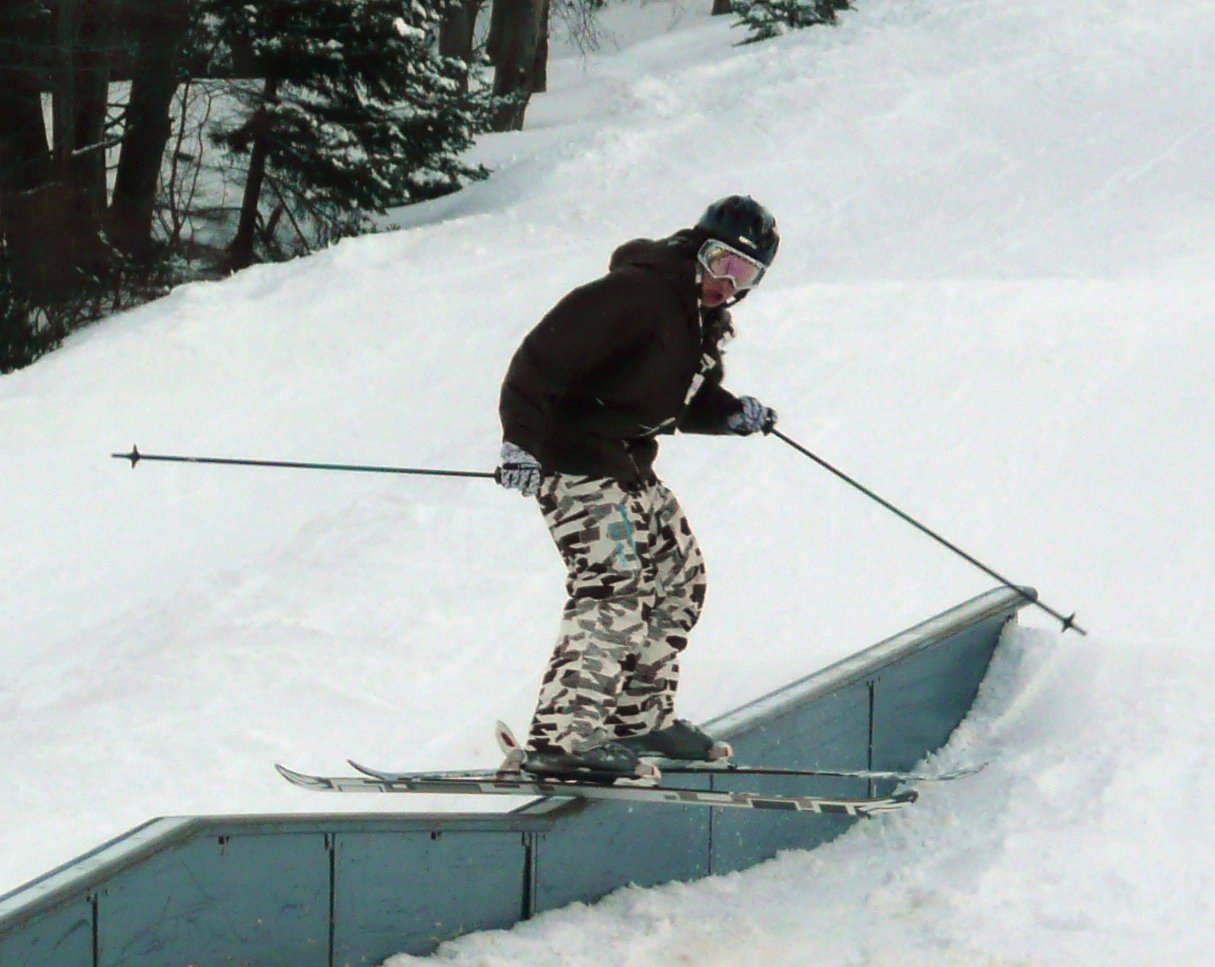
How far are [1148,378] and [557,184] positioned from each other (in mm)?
6737

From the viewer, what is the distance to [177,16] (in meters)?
15.2

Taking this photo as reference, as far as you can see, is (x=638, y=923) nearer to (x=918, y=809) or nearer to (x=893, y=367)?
(x=918, y=809)

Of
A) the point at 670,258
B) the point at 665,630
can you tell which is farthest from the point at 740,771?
the point at 670,258

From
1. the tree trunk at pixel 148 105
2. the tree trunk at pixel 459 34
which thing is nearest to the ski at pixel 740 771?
the tree trunk at pixel 148 105

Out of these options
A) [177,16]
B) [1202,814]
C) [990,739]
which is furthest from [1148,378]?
[177,16]

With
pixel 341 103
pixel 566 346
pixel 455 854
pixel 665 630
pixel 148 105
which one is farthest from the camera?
pixel 148 105

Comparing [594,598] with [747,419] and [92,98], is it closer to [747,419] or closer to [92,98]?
[747,419]

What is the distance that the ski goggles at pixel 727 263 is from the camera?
4625 mm

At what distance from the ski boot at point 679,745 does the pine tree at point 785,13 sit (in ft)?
65.3

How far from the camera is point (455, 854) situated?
4.36 metres

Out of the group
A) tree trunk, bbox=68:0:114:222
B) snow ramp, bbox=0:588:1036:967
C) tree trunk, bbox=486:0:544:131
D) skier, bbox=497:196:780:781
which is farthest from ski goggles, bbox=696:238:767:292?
tree trunk, bbox=486:0:544:131

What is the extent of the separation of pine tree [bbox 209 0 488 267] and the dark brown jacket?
34.1 ft

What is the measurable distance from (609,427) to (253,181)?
11.4 m

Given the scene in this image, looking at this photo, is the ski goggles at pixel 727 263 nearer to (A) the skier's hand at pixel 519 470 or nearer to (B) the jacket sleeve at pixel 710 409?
(B) the jacket sleeve at pixel 710 409
